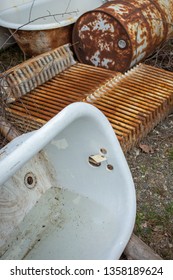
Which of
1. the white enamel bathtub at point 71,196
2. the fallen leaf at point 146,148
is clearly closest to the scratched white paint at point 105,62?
the fallen leaf at point 146,148

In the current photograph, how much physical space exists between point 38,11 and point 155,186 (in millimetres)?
2856

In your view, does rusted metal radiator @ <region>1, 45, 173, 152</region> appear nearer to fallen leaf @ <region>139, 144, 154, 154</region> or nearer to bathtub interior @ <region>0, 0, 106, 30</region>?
fallen leaf @ <region>139, 144, 154, 154</region>

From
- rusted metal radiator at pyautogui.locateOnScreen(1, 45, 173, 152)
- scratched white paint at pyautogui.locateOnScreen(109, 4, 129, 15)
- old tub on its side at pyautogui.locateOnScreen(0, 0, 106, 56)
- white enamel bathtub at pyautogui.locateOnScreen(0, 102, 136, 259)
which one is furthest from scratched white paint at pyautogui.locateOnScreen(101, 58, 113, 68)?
white enamel bathtub at pyautogui.locateOnScreen(0, 102, 136, 259)

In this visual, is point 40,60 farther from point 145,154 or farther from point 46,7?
point 46,7

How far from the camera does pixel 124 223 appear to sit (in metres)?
1.79

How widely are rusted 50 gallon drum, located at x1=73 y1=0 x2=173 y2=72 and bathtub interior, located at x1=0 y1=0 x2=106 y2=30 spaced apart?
→ 0.33 metres

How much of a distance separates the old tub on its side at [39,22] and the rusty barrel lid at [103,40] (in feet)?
0.63

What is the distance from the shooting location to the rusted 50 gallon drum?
3.20 m

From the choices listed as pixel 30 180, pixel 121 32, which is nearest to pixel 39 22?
pixel 121 32

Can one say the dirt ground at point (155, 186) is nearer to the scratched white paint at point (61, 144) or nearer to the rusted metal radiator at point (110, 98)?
the rusted metal radiator at point (110, 98)

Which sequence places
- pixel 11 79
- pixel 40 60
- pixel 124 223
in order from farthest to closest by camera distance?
pixel 40 60
pixel 11 79
pixel 124 223

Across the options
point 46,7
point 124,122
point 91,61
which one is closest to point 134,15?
point 91,61

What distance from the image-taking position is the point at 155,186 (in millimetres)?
2477
